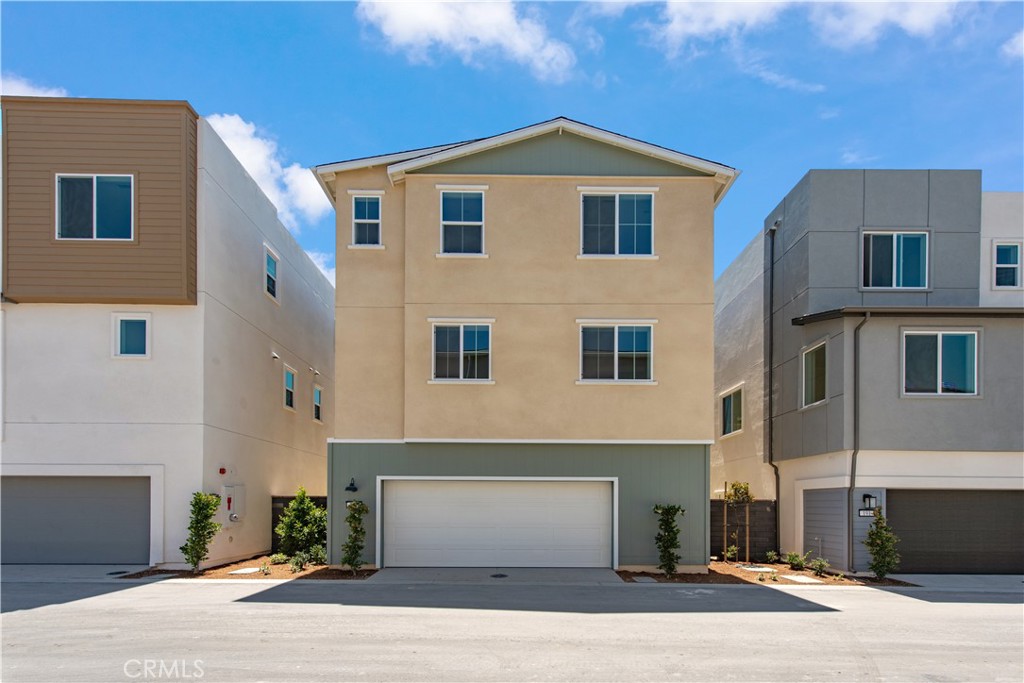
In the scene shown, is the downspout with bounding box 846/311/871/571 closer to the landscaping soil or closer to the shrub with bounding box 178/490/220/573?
the landscaping soil

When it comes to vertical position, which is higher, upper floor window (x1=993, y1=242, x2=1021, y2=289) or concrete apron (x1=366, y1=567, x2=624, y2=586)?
upper floor window (x1=993, y1=242, x2=1021, y2=289)

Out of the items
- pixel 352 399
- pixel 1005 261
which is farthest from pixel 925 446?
pixel 352 399

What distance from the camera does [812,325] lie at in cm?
1712

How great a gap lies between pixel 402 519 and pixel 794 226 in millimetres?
12032

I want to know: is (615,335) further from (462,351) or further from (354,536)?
(354,536)

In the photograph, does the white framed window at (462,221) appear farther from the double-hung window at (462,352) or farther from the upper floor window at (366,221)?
the double-hung window at (462,352)

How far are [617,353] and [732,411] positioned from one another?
973 centimetres

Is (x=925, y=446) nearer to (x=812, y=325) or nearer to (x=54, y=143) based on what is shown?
(x=812, y=325)

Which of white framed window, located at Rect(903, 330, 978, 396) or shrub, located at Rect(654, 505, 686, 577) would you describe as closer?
shrub, located at Rect(654, 505, 686, 577)

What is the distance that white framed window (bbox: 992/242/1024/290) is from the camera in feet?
56.4

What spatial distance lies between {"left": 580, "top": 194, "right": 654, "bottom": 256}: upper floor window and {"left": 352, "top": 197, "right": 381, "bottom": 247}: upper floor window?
4.59 m

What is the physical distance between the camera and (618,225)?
626 inches

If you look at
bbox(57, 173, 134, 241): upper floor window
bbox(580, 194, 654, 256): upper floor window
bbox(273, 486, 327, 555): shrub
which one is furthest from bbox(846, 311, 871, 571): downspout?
bbox(57, 173, 134, 241): upper floor window

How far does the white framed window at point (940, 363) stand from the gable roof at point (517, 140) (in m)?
5.46
